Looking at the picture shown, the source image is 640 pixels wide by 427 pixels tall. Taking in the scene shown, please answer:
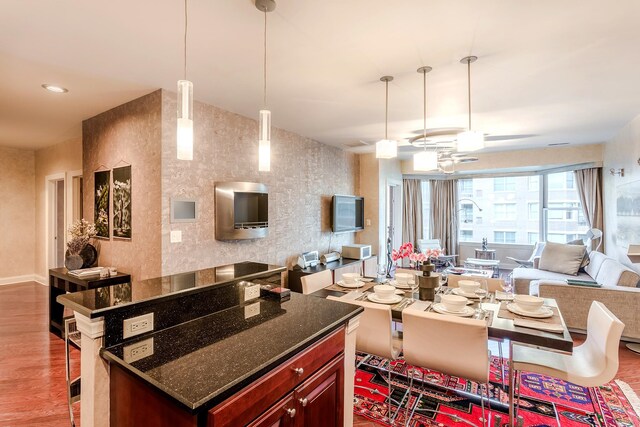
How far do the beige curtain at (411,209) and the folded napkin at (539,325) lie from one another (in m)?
5.98

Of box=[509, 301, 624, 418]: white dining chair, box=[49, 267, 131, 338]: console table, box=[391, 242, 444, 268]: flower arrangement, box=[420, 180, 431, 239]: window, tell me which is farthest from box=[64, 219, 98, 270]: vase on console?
box=[420, 180, 431, 239]: window

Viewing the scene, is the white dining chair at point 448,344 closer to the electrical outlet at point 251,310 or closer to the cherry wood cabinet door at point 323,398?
the cherry wood cabinet door at point 323,398

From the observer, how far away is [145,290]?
1591 millimetres

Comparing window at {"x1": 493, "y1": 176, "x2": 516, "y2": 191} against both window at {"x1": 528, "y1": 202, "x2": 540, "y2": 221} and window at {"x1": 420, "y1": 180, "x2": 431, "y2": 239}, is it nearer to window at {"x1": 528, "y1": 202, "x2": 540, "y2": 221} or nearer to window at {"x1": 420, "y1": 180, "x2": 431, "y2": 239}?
window at {"x1": 528, "y1": 202, "x2": 540, "y2": 221}

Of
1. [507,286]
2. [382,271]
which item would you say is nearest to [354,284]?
[507,286]

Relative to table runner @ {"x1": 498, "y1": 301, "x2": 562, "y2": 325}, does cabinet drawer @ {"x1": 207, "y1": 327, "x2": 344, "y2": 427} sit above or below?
above

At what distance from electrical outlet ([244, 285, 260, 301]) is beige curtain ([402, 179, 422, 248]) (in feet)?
21.1

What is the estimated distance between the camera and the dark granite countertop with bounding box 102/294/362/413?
1052 mm

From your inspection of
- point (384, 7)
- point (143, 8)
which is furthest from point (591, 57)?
point (143, 8)

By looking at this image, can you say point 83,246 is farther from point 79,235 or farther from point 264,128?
point 264,128

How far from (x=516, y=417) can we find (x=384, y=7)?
279 cm

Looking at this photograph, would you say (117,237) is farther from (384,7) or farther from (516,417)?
(516,417)

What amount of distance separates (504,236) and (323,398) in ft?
24.6

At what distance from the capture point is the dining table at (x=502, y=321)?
1812 millimetres
